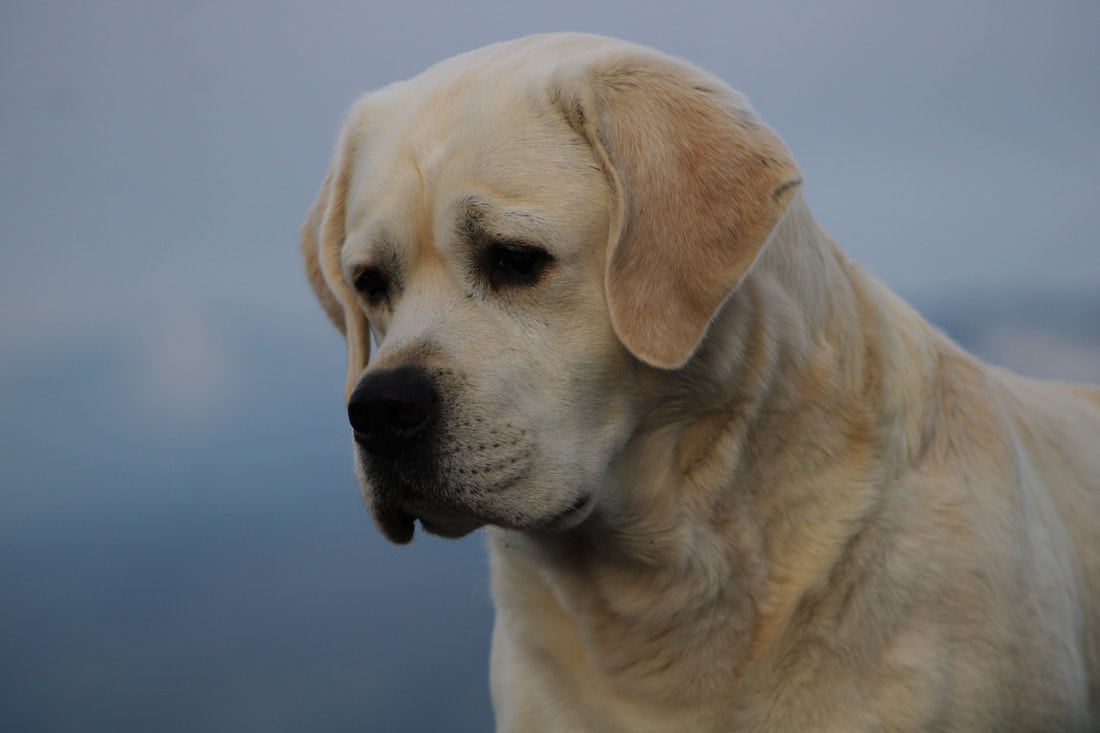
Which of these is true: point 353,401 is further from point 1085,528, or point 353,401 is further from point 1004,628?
point 1085,528

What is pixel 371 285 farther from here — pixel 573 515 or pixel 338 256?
pixel 573 515

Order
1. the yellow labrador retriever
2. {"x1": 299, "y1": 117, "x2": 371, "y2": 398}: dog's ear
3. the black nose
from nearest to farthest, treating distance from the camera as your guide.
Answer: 1. the black nose
2. the yellow labrador retriever
3. {"x1": 299, "y1": 117, "x2": 371, "y2": 398}: dog's ear

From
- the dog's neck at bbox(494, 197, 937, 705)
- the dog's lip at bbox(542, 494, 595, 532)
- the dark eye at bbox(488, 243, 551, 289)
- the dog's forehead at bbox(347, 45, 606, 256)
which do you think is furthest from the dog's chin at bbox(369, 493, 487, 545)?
the dog's forehead at bbox(347, 45, 606, 256)

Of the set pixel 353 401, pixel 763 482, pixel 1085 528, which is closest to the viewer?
pixel 353 401

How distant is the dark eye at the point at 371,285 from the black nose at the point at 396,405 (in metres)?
0.51

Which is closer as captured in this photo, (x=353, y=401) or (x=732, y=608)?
(x=353, y=401)

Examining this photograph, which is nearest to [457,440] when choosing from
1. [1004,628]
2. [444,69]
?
[444,69]

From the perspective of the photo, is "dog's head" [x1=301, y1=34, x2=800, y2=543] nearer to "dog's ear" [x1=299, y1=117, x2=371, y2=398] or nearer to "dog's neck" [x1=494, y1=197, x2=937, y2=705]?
"dog's neck" [x1=494, y1=197, x2=937, y2=705]

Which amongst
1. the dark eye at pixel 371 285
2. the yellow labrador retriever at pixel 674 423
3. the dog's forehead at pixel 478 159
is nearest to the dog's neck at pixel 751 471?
the yellow labrador retriever at pixel 674 423

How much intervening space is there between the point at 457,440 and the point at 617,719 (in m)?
1.12

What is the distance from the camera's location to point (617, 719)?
10.9ft

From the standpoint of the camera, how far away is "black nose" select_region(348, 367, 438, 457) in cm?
272

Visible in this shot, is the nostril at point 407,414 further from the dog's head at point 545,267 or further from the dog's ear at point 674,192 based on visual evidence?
the dog's ear at point 674,192

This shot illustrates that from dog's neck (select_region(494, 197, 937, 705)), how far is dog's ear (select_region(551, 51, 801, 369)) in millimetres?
217
